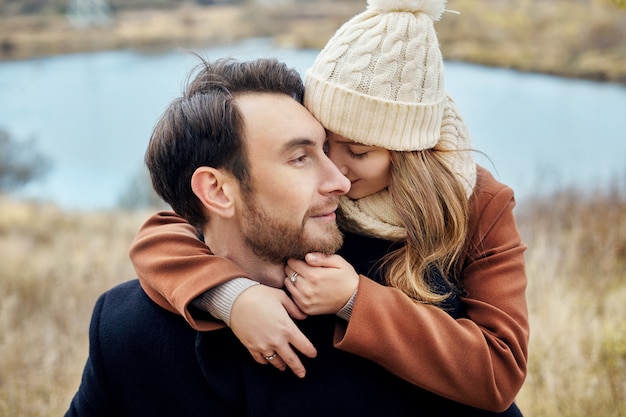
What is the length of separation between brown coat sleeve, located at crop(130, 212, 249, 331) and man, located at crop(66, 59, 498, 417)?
0.23 feet

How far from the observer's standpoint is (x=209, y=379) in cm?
181

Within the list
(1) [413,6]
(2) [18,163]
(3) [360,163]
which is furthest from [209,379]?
(2) [18,163]

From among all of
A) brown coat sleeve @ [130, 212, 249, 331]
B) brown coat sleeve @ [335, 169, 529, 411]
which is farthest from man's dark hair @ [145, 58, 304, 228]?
brown coat sleeve @ [335, 169, 529, 411]

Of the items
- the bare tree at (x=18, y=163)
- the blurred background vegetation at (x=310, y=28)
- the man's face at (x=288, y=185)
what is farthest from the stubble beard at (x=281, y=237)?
the bare tree at (x=18, y=163)

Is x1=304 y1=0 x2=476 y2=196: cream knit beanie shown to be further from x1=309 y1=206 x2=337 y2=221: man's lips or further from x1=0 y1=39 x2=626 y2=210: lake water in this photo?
x1=0 y1=39 x2=626 y2=210: lake water

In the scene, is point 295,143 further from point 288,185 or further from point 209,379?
point 209,379

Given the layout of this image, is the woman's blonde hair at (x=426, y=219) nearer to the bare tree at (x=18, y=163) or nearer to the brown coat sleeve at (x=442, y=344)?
the brown coat sleeve at (x=442, y=344)

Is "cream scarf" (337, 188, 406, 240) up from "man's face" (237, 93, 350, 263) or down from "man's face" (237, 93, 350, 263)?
down

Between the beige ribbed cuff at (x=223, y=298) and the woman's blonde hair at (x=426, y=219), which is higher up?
the woman's blonde hair at (x=426, y=219)

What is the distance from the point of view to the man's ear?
1892mm

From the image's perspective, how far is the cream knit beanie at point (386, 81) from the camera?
6.23 feet

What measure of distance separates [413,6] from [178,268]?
1.03 m

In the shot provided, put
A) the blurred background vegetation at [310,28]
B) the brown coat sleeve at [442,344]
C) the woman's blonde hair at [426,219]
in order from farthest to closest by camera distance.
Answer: the blurred background vegetation at [310,28]
the woman's blonde hair at [426,219]
the brown coat sleeve at [442,344]

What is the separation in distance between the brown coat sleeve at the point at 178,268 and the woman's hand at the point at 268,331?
0.11 meters
